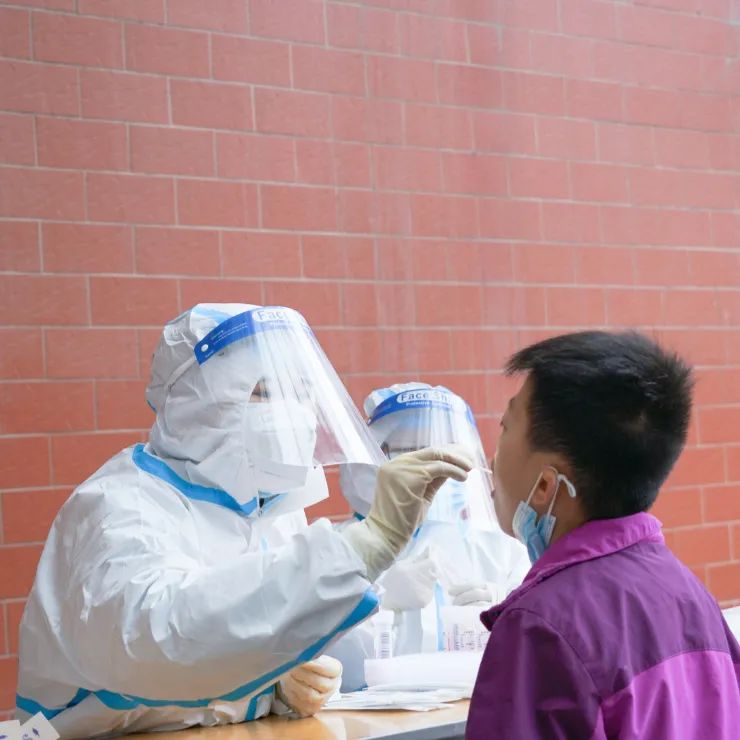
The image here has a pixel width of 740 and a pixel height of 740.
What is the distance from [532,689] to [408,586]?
1381mm

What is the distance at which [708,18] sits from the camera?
4281 mm

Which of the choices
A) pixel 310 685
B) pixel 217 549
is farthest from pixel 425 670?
pixel 217 549

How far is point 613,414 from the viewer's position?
1.39m

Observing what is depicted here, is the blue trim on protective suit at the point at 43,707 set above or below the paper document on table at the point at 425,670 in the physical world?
above

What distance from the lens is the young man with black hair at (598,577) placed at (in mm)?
1264

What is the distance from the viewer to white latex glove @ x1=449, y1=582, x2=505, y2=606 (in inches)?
103

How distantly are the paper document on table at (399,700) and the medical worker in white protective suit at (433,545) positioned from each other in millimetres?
181

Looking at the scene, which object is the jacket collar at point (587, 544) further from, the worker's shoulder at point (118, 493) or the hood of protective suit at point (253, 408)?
the worker's shoulder at point (118, 493)

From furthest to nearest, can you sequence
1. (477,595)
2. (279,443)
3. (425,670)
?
(477,595)
(425,670)
(279,443)

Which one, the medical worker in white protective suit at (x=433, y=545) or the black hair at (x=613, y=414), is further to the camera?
the medical worker in white protective suit at (x=433, y=545)

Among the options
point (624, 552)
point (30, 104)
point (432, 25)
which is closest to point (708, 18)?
point (432, 25)

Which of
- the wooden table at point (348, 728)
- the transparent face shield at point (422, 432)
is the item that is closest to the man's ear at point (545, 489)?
the wooden table at point (348, 728)

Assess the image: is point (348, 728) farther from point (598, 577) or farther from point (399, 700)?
point (598, 577)

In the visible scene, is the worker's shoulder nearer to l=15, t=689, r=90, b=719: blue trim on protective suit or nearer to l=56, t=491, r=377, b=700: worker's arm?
l=56, t=491, r=377, b=700: worker's arm
